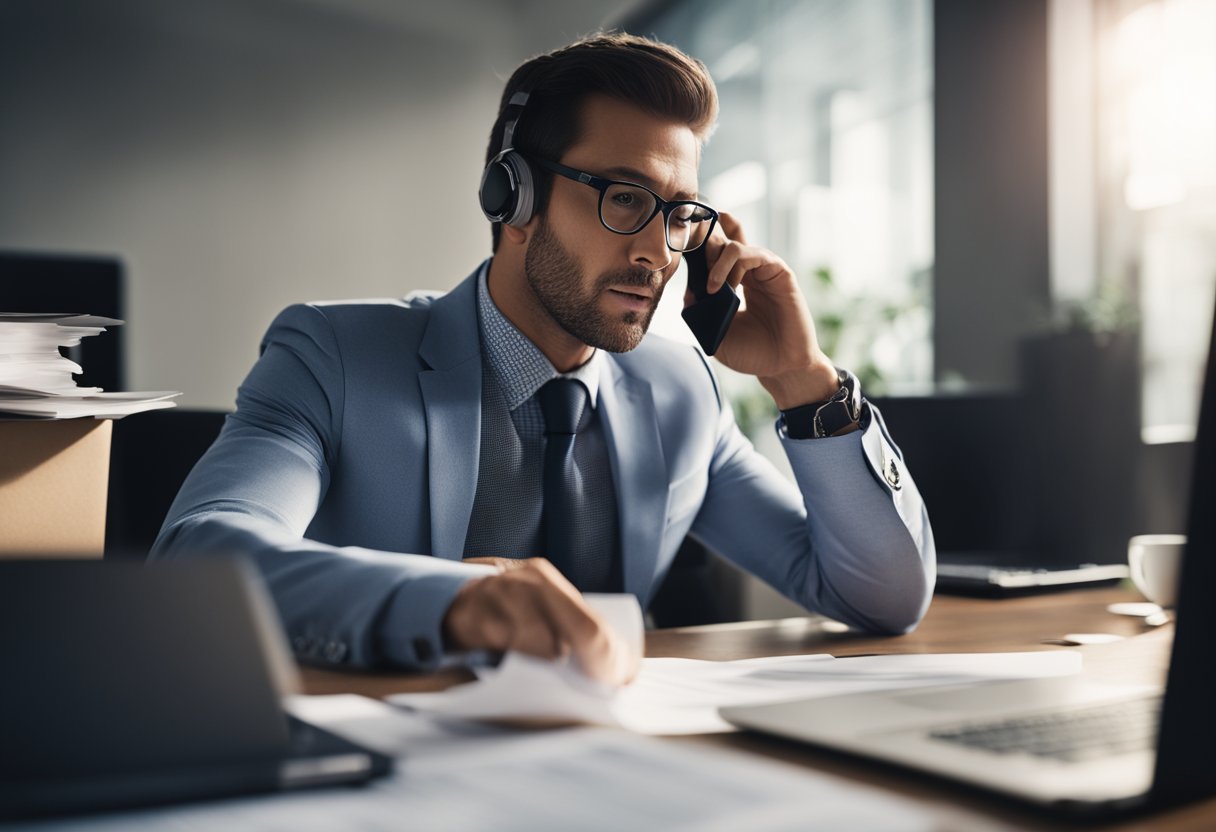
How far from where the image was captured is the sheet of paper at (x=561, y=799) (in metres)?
0.40

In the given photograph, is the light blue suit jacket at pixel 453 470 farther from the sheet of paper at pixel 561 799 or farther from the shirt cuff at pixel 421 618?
the sheet of paper at pixel 561 799

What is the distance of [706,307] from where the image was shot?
1.37 metres

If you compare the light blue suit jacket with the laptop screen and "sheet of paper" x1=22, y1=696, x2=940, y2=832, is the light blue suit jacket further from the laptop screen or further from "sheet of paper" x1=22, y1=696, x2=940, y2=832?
the laptop screen

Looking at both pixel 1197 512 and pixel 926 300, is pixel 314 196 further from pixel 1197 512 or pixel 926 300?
pixel 1197 512

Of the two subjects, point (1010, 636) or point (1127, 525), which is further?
point (1127, 525)

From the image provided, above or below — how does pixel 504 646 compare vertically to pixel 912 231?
below

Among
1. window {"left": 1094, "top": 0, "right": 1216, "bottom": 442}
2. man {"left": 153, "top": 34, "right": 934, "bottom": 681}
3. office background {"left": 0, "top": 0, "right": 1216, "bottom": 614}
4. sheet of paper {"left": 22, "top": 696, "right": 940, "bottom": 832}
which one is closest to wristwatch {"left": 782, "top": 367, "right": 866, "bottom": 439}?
man {"left": 153, "top": 34, "right": 934, "bottom": 681}

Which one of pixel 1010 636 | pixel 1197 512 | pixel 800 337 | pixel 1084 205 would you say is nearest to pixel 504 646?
pixel 1197 512

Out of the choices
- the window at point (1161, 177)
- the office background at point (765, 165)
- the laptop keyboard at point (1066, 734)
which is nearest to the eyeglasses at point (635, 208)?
the laptop keyboard at point (1066, 734)

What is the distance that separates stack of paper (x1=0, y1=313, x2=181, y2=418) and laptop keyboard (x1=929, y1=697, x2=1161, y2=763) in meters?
0.84

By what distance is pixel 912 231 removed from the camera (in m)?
4.19

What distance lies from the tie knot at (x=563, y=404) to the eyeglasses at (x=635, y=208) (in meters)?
0.21

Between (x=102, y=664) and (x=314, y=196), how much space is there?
16.3 ft

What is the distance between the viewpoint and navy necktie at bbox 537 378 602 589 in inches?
51.3
